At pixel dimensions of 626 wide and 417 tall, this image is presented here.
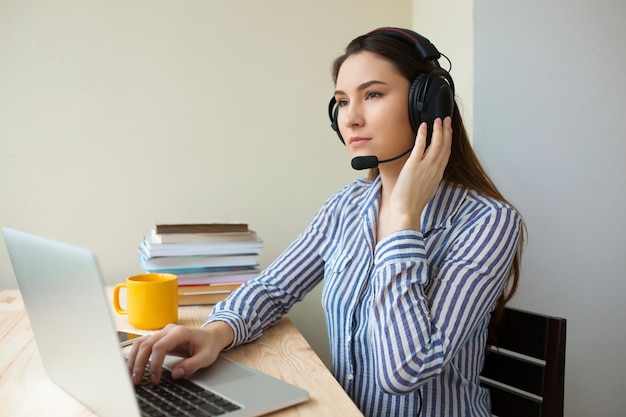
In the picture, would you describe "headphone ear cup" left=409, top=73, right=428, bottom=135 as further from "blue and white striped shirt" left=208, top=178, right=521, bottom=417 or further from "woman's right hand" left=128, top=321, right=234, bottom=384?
"woman's right hand" left=128, top=321, right=234, bottom=384

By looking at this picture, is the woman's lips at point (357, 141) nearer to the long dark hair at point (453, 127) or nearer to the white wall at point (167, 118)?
the long dark hair at point (453, 127)

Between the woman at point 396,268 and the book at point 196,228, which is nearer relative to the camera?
the woman at point 396,268

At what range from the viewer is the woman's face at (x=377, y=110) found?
103 cm

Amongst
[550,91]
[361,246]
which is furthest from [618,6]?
[361,246]

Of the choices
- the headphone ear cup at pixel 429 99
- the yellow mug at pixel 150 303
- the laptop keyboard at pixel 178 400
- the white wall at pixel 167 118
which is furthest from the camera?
the white wall at pixel 167 118

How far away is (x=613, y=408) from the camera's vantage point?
1518 millimetres

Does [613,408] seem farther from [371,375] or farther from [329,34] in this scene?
[329,34]

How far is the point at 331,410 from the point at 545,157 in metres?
1.01

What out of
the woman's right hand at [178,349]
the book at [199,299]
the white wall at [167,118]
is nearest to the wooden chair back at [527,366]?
the woman's right hand at [178,349]

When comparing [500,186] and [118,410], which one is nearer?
[118,410]

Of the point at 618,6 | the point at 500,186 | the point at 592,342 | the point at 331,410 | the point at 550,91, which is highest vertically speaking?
the point at 618,6

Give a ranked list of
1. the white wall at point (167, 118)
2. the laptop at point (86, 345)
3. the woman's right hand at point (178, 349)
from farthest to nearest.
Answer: the white wall at point (167, 118) → the woman's right hand at point (178, 349) → the laptop at point (86, 345)

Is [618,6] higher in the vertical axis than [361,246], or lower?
higher

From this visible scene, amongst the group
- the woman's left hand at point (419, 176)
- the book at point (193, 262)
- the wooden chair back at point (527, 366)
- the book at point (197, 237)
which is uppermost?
the woman's left hand at point (419, 176)
